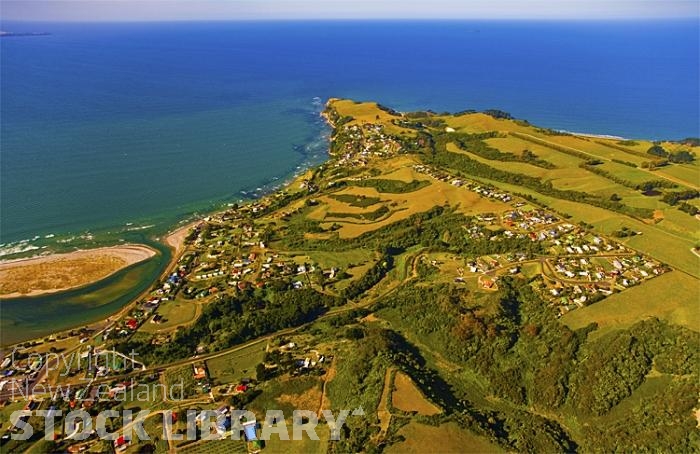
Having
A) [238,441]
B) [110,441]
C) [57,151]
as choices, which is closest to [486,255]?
[238,441]

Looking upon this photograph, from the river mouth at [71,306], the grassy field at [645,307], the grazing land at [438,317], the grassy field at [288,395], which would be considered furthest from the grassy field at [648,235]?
the river mouth at [71,306]

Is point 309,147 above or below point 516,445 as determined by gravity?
above

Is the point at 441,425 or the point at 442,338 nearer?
the point at 441,425

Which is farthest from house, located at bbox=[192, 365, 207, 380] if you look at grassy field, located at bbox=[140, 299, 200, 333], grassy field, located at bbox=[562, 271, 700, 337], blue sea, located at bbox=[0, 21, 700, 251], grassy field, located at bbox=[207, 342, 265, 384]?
grassy field, located at bbox=[562, 271, 700, 337]

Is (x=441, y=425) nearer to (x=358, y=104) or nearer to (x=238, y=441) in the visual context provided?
(x=238, y=441)

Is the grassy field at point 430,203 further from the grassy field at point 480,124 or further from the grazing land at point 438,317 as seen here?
the grassy field at point 480,124

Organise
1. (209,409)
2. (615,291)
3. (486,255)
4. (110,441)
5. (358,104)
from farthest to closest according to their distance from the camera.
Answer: (358,104), (486,255), (615,291), (209,409), (110,441)
